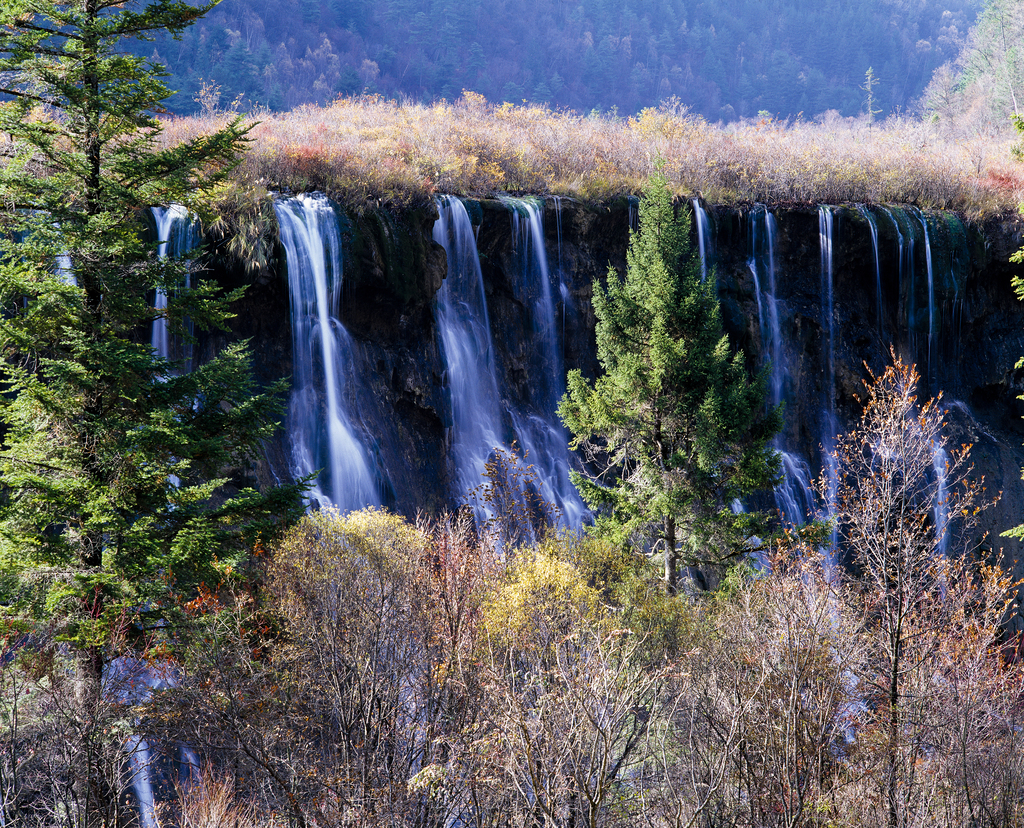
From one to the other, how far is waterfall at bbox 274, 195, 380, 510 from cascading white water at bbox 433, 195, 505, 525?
3.17m

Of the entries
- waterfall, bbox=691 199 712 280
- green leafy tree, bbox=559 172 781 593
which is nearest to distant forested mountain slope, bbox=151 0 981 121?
waterfall, bbox=691 199 712 280

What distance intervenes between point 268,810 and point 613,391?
10012 mm

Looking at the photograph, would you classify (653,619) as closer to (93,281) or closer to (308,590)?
(308,590)

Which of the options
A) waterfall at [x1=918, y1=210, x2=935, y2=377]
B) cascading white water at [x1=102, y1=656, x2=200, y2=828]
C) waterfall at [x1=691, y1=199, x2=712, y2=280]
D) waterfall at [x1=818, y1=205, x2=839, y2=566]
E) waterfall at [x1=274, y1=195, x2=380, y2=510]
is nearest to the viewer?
cascading white water at [x1=102, y1=656, x2=200, y2=828]

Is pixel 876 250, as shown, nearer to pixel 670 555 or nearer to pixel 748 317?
pixel 748 317

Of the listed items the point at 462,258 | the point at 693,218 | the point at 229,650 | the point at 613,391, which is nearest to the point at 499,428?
the point at 462,258

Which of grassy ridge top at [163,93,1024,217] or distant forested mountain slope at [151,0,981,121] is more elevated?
distant forested mountain slope at [151,0,981,121]

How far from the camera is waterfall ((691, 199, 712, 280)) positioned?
2647cm

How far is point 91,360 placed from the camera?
30.6 feet

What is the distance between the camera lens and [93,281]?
978 centimetres

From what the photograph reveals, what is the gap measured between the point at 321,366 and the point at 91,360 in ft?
34.9

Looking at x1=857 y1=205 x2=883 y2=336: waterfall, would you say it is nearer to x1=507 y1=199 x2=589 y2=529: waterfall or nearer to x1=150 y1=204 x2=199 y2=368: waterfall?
x1=507 y1=199 x2=589 y2=529: waterfall

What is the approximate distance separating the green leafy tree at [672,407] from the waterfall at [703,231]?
11.0m

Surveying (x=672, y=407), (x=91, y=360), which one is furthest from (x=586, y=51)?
(x=91, y=360)
